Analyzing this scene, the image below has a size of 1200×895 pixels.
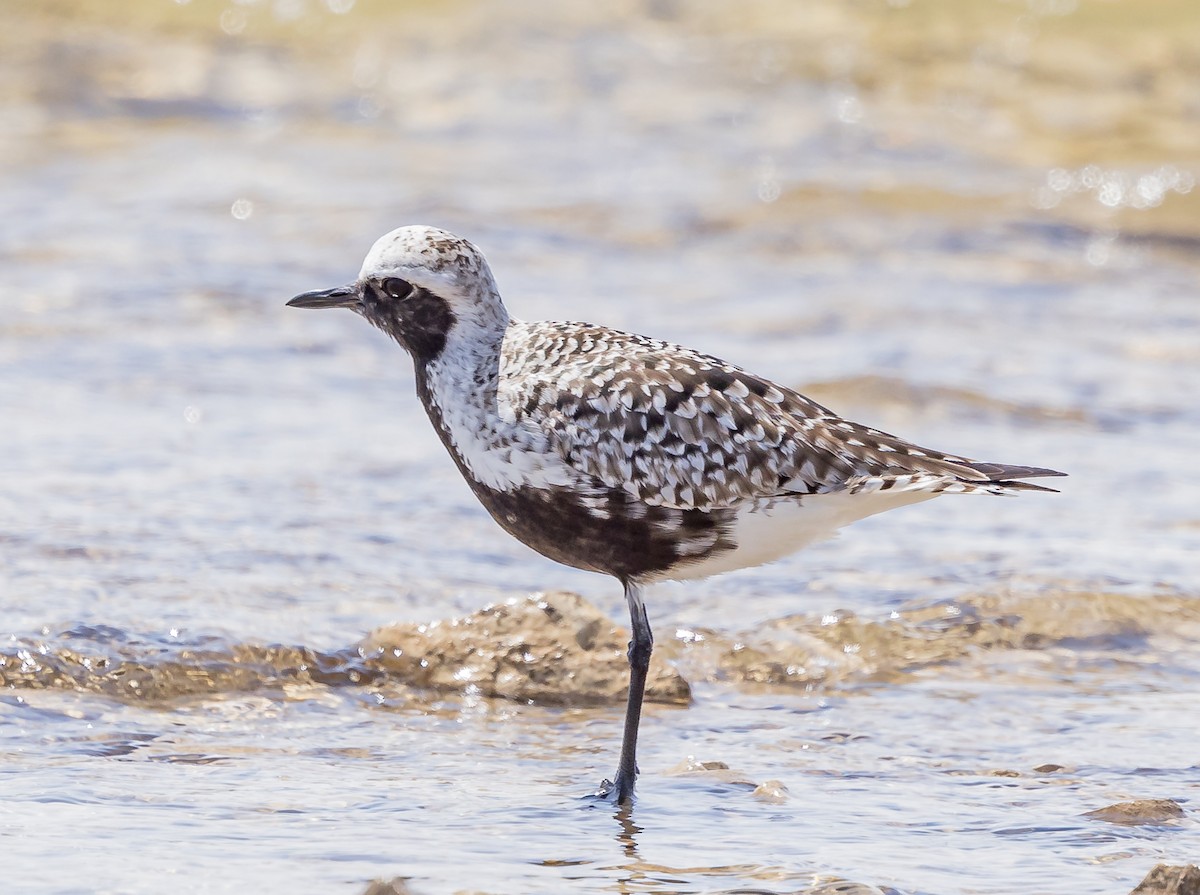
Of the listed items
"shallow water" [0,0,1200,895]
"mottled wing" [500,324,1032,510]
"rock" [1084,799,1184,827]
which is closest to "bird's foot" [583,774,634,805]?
"shallow water" [0,0,1200,895]

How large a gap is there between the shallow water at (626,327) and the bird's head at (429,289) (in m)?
1.44

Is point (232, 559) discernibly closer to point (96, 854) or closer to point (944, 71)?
point (96, 854)

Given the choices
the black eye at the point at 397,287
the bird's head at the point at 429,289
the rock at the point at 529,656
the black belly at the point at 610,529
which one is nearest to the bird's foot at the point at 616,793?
the black belly at the point at 610,529

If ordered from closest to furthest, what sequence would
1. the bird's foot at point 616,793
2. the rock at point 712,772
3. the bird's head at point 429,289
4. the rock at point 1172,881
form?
the rock at point 1172,881 → the bird's foot at point 616,793 → the rock at point 712,772 → the bird's head at point 429,289

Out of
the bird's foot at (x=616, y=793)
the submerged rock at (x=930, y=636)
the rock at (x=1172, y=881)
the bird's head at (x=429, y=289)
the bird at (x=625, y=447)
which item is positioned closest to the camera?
the rock at (x=1172, y=881)

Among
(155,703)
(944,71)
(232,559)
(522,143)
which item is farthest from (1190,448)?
(944,71)

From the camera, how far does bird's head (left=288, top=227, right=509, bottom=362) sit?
591 cm

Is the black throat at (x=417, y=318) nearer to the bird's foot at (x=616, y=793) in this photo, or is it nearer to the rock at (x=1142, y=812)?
the bird's foot at (x=616, y=793)

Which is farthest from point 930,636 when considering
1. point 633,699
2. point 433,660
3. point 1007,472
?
point 433,660

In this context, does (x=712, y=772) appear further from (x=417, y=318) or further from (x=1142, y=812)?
(x=417, y=318)

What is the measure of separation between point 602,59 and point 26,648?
14638mm

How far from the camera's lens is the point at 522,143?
17797 mm

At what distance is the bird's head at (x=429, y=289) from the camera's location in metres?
5.91

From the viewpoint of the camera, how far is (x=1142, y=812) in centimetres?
534
